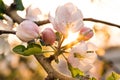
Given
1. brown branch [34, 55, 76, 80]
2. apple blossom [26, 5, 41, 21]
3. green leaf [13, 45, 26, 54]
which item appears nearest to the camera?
brown branch [34, 55, 76, 80]

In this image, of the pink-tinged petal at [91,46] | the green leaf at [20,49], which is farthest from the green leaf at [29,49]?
the pink-tinged petal at [91,46]

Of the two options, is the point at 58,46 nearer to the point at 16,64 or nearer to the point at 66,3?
the point at 66,3

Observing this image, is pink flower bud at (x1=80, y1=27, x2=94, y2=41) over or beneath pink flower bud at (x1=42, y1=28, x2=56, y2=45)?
beneath

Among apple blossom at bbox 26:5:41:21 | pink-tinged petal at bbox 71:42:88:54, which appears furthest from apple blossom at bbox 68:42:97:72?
apple blossom at bbox 26:5:41:21

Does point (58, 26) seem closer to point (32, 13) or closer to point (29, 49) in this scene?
point (29, 49)

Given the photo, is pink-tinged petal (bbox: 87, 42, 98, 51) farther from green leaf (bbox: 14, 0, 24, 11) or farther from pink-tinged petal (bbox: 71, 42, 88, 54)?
green leaf (bbox: 14, 0, 24, 11)

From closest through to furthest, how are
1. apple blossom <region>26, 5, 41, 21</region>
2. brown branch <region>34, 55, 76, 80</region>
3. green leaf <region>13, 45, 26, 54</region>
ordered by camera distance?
1. brown branch <region>34, 55, 76, 80</region>
2. green leaf <region>13, 45, 26, 54</region>
3. apple blossom <region>26, 5, 41, 21</region>

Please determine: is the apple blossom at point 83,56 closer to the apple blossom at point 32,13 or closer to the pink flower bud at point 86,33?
the pink flower bud at point 86,33
